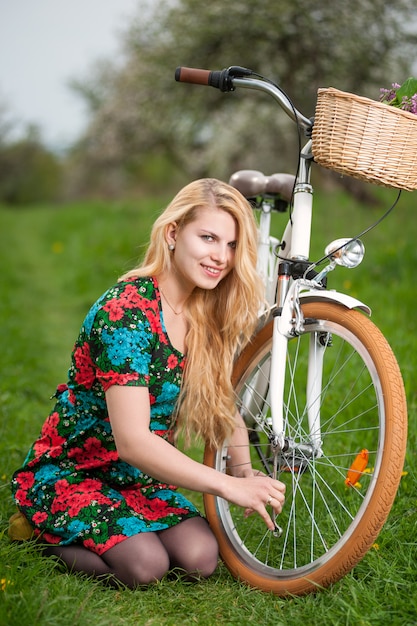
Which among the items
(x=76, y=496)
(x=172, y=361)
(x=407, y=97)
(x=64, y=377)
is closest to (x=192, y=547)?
(x=76, y=496)

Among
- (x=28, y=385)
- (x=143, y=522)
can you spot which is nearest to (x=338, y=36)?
(x=28, y=385)

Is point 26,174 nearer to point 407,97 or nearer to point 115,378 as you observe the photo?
point 115,378

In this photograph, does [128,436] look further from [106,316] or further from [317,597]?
[317,597]

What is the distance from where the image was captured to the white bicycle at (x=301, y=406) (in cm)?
189

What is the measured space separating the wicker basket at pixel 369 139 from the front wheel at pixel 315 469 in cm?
42

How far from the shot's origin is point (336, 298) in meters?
2.09

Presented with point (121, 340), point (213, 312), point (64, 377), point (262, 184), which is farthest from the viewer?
point (64, 377)

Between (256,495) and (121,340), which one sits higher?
(121,340)

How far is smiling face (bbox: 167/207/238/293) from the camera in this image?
229 cm

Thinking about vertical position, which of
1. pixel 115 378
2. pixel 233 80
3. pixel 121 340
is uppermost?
pixel 233 80

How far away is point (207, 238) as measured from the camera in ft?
7.56

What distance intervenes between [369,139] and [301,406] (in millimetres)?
1304

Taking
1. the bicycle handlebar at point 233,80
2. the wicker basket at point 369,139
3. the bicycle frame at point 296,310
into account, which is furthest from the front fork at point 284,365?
the bicycle handlebar at point 233,80

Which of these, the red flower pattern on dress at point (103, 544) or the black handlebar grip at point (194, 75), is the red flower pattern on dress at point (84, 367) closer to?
the red flower pattern on dress at point (103, 544)
